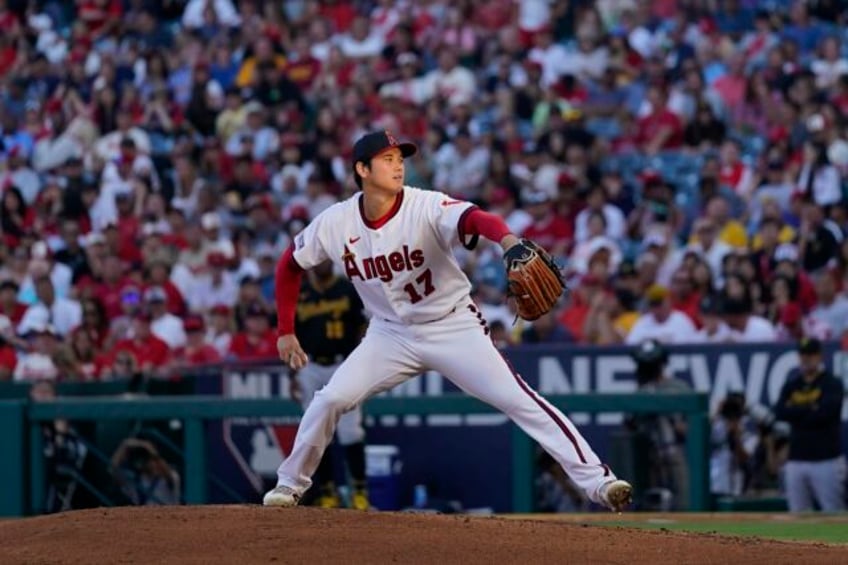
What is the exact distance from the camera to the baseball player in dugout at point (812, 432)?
12.5 meters

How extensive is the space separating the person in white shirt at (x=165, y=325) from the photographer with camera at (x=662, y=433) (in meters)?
5.06

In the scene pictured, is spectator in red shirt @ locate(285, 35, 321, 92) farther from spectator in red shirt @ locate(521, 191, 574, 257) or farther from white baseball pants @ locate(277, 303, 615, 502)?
white baseball pants @ locate(277, 303, 615, 502)

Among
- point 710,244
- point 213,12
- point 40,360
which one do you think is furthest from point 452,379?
point 213,12

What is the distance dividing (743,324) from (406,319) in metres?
5.87

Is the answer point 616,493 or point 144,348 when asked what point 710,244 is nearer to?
point 144,348

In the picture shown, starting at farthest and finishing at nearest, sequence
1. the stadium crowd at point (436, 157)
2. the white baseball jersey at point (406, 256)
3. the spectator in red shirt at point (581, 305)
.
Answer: the stadium crowd at point (436, 157), the spectator in red shirt at point (581, 305), the white baseball jersey at point (406, 256)

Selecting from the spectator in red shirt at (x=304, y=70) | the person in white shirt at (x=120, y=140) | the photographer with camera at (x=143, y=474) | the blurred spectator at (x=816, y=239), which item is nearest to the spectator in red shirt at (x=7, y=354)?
the photographer with camera at (x=143, y=474)

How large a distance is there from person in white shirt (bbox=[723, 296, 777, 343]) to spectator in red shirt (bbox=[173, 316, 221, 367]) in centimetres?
460

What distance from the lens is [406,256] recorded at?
334 inches

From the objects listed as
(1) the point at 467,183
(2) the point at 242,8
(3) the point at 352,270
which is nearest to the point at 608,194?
(1) the point at 467,183

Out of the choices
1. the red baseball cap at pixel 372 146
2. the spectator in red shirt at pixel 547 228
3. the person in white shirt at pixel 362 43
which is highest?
the person in white shirt at pixel 362 43

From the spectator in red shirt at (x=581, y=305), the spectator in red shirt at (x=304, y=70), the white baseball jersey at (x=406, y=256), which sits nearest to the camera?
the white baseball jersey at (x=406, y=256)

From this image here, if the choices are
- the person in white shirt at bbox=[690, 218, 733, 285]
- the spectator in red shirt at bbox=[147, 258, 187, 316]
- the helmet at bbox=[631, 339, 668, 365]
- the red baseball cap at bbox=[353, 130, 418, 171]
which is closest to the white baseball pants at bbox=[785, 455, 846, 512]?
the helmet at bbox=[631, 339, 668, 365]

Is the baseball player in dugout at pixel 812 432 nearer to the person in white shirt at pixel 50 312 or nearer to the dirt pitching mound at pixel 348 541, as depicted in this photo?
the dirt pitching mound at pixel 348 541
